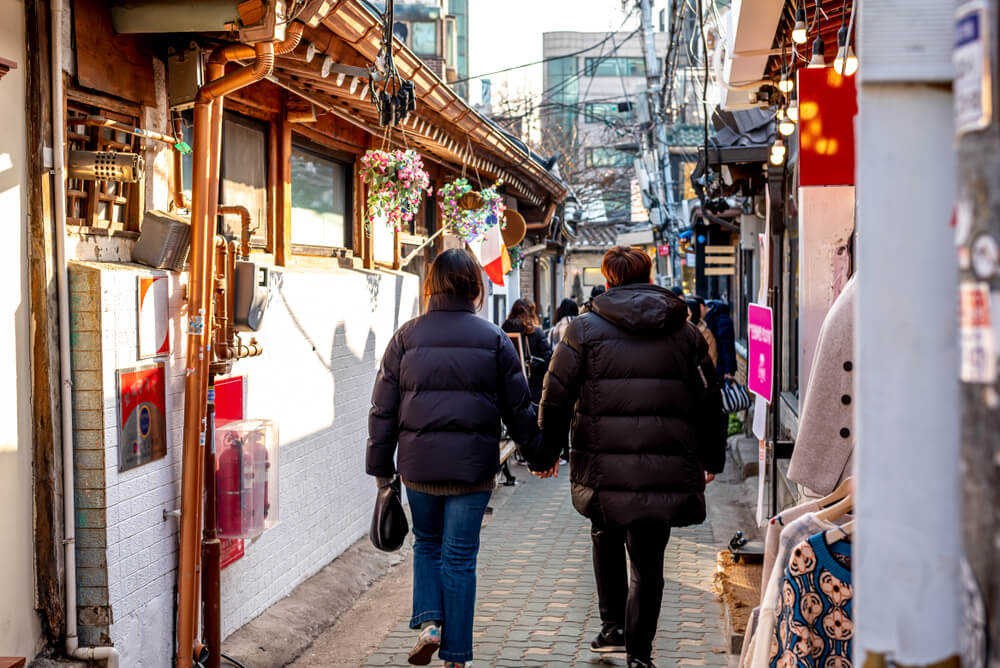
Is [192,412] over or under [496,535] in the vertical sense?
over

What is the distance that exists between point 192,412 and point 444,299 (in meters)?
1.38

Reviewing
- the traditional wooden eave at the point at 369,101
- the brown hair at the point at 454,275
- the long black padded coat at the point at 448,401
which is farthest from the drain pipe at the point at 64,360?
the brown hair at the point at 454,275

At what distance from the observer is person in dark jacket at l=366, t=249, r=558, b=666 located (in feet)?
16.3

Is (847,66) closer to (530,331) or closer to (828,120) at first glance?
(828,120)

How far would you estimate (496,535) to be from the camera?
30.5ft

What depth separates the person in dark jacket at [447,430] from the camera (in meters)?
4.97

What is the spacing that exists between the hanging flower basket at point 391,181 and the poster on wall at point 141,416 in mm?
3769

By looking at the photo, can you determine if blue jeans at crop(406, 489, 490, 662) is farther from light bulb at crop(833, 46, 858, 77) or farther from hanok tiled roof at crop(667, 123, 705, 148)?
hanok tiled roof at crop(667, 123, 705, 148)

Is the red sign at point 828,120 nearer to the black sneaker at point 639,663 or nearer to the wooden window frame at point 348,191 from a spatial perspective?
the black sneaker at point 639,663

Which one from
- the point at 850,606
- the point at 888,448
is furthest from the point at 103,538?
the point at 888,448

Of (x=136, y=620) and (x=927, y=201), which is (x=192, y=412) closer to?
(x=136, y=620)

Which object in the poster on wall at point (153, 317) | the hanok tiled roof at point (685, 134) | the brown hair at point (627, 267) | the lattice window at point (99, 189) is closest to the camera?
the lattice window at point (99, 189)

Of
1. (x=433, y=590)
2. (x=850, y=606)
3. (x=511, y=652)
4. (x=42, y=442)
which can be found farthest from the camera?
(x=511, y=652)

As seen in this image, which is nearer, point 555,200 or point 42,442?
point 42,442
